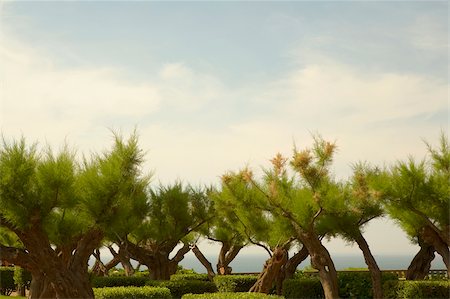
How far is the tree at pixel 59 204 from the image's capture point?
16453 mm

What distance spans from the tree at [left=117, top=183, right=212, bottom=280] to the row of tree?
2.73 ft

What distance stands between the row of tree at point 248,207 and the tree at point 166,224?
83 cm

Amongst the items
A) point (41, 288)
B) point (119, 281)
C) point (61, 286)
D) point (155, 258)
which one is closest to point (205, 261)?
point (155, 258)

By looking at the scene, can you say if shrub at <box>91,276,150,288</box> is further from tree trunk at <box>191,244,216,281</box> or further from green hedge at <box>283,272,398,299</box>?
green hedge at <box>283,272,398,299</box>

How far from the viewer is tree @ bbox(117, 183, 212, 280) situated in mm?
27953

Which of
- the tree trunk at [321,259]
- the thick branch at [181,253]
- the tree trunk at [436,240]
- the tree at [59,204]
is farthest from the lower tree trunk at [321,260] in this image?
the thick branch at [181,253]

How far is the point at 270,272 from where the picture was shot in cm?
2403

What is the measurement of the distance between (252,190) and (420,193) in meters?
6.47

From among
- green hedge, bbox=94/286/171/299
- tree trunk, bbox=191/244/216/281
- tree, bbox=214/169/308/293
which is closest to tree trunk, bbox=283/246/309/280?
tree, bbox=214/169/308/293

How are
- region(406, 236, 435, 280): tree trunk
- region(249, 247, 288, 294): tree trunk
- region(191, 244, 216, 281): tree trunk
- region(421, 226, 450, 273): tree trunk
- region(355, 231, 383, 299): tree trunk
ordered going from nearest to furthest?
1. region(421, 226, 450, 273): tree trunk
2. region(355, 231, 383, 299): tree trunk
3. region(406, 236, 435, 280): tree trunk
4. region(249, 247, 288, 294): tree trunk
5. region(191, 244, 216, 281): tree trunk

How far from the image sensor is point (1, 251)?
1630cm

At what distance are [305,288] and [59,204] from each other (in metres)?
12.0

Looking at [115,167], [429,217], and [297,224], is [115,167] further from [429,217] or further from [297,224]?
[429,217]

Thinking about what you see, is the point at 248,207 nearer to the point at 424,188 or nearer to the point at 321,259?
the point at 321,259
